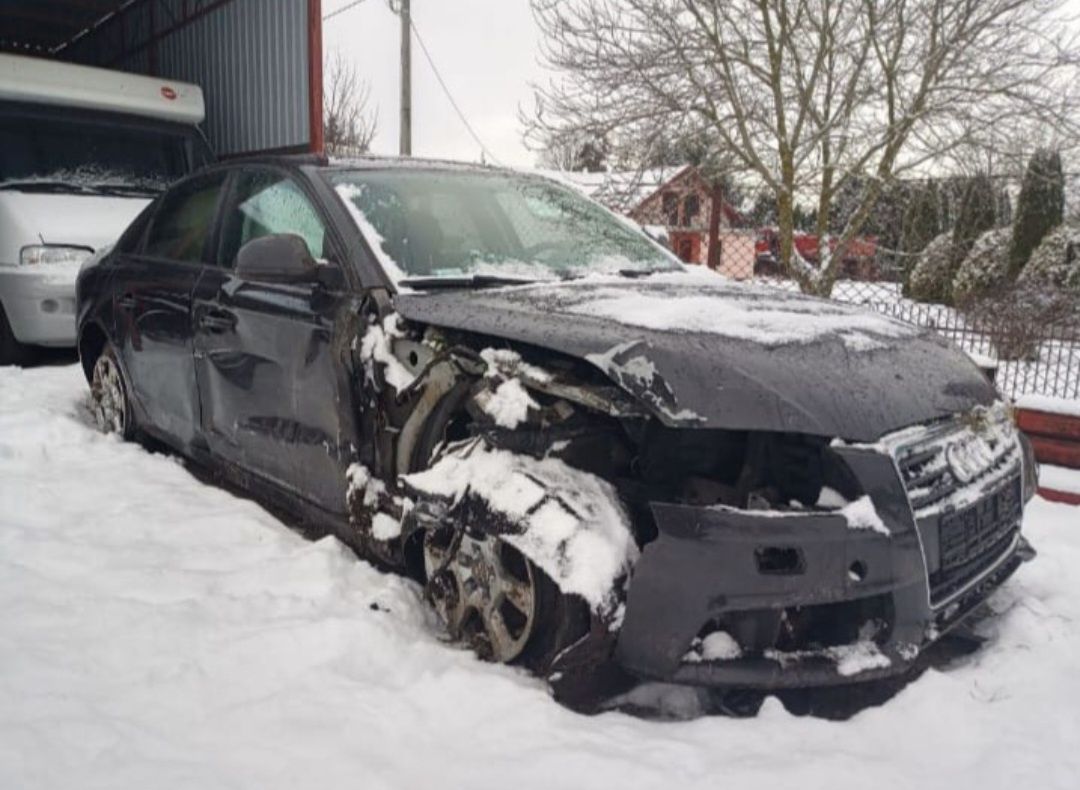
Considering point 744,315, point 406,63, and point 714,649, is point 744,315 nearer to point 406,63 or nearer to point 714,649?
point 714,649

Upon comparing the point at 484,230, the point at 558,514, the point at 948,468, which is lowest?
the point at 558,514

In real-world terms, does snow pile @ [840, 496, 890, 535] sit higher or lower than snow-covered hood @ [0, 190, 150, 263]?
lower

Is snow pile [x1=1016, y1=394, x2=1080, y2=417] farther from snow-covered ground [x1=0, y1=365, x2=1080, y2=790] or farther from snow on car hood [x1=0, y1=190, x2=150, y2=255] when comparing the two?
snow on car hood [x1=0, y1=190, x2=150, y2=255]

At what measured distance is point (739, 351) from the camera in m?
2.17

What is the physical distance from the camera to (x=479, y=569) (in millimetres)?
2420

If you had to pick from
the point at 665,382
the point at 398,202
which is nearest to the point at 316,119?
the point at 398,202

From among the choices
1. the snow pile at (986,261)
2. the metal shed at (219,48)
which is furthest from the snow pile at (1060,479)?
the snow pile at (986,261)

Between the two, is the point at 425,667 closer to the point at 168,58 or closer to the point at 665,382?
the point at 665,382

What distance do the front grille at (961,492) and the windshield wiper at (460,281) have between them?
4.55ft

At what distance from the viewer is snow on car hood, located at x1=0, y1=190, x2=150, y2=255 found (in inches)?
248

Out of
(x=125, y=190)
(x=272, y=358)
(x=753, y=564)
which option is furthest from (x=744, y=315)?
(x=125, y=190)

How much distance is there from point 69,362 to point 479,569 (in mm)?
6164

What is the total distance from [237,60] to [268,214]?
21.4 ft

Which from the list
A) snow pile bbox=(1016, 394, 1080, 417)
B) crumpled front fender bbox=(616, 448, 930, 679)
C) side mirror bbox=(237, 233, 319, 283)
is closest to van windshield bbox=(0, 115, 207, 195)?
side mirror bbox=(237, 233, 319, 283)
